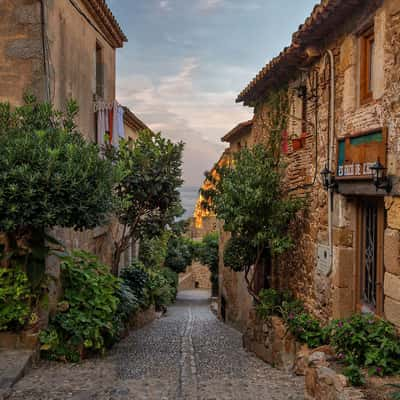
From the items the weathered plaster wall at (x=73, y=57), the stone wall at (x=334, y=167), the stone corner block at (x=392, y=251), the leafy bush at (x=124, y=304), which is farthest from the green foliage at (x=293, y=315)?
the weathered plaster wall at (x=73, y=57)

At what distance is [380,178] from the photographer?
5812 millimetres

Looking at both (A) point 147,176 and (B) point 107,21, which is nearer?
(A) point 147,176

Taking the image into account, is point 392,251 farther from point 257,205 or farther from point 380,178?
point 257,205

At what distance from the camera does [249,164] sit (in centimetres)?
957

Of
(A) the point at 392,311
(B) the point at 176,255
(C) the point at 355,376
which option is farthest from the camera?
(B) the point at 176,255

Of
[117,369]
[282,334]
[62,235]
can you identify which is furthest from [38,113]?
[282,334]

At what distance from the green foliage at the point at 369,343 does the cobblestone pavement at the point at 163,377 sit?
3.23 feet

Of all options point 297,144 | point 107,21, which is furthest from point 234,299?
point 107,21

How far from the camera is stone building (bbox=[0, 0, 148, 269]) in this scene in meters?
8.14

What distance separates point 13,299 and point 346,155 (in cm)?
532

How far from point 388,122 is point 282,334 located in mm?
4399

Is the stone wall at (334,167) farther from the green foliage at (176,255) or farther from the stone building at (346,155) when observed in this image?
the green foliage at (176,255)

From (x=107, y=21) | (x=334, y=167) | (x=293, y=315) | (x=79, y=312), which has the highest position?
(x=107, y=21)

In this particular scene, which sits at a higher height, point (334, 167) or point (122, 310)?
point (334, 167)
